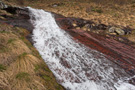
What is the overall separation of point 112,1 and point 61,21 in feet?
66.5

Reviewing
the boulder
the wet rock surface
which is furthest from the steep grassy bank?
the boulder

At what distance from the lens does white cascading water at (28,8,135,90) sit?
378 cm

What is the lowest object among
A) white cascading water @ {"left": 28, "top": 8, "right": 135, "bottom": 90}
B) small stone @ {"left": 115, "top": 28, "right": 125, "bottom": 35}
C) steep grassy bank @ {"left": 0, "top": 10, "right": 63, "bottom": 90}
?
white cascading water @ {"left": 28, "top": 8, "right": 135, "bottom": 90}

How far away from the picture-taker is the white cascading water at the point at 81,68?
3779mm

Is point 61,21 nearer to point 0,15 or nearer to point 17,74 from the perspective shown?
point 0,15

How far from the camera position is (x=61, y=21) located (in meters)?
11.7

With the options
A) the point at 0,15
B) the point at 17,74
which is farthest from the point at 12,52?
the point at 0,15

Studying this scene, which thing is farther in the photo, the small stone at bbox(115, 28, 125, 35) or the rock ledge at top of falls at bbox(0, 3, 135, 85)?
the small stone at bbox(115, 28, 125, 35)

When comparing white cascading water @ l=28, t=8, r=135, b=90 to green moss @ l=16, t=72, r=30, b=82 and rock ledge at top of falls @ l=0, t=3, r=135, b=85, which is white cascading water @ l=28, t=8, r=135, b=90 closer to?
rock ledge at top of falls @ l=0, t=3, r=135, b=85

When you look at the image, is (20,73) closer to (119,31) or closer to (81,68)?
(81,68)

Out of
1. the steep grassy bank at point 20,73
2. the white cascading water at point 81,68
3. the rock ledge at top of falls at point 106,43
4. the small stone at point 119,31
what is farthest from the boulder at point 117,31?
the steep grassy bank at point 20,73

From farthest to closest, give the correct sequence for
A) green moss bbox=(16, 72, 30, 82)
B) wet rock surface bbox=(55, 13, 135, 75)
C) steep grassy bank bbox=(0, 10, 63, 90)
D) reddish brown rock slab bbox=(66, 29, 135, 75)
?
1. wet rock surface bbox=(55, 13, 135, 75)
2. reddish brown rock slab bbox=(66, 29, 135, 75)
3. green moss bbox=(16, 72, 30, 82)
4. steep grassy bank bbox=(0, 10, 63, 90)

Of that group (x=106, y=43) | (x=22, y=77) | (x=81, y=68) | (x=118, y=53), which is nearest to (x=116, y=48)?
(x=118, y=53)

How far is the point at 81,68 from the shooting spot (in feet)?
15.1
